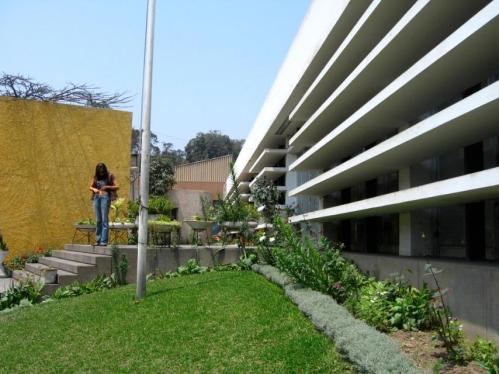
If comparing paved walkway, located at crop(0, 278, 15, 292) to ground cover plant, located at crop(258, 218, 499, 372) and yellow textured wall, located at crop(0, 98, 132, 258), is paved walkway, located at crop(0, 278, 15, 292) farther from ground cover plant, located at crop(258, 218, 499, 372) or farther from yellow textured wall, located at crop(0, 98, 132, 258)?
ground cover plant, located at crop(258, 218, 499, 372)

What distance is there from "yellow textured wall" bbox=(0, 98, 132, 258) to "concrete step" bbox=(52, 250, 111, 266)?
5.99ft

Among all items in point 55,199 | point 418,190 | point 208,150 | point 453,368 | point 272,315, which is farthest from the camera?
point 208,150

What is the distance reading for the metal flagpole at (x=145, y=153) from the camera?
9.28 metres

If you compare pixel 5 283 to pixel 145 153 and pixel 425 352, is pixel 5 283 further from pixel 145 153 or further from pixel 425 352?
pixel 425 352

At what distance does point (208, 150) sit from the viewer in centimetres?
8556

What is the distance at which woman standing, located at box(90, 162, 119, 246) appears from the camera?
503 inches

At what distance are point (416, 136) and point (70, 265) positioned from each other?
8.76 metres

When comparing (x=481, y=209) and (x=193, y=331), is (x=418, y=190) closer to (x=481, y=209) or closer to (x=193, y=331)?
(x=481, y=209)

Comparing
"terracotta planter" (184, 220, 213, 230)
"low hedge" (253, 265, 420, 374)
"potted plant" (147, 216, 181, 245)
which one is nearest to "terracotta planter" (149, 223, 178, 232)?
"potted plant" (147, 216, 181, 245)

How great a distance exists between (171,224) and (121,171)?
5.72 m

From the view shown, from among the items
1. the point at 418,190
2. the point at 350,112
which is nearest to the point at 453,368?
the point at 418,190

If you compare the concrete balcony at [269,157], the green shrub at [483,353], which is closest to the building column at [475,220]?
the green shrub at [483,353]

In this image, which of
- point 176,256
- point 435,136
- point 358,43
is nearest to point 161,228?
point 176,256

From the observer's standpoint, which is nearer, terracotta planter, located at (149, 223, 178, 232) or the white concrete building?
the white concrete building
